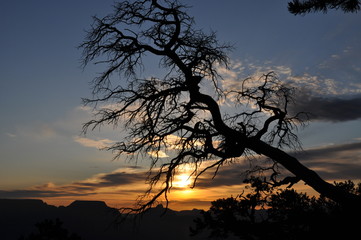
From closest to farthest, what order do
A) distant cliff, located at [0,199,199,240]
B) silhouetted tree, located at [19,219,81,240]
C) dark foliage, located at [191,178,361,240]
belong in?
silhouetted tree, located at [19,219,81,240], dark foliage, located at [191,178,361,240], distant cliff, located at [0,199,199,240]

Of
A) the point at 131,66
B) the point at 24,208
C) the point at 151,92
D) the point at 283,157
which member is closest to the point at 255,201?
the point at 283,157

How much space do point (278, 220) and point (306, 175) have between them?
Answer: 2107 mm

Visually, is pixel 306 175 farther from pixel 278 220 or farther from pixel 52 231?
pixel 52 231

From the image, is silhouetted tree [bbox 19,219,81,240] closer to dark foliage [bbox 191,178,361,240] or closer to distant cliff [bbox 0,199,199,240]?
dark foliage [bbox 191,178,361,240]

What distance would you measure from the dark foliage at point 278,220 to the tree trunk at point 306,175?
294 millimetres

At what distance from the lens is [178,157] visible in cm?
1018

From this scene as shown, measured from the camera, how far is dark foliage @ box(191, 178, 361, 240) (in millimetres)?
7277

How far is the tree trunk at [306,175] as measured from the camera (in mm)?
9305

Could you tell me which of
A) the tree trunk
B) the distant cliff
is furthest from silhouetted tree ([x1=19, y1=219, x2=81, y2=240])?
the distant cliff

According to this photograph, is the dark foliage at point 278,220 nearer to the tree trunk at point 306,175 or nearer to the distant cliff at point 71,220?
the tree trunk at point 306,175

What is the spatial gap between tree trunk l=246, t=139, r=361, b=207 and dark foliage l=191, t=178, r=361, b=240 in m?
0.29

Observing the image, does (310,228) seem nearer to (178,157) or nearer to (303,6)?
(178,157)

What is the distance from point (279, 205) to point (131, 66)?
263 inches

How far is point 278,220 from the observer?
8.41 meters
